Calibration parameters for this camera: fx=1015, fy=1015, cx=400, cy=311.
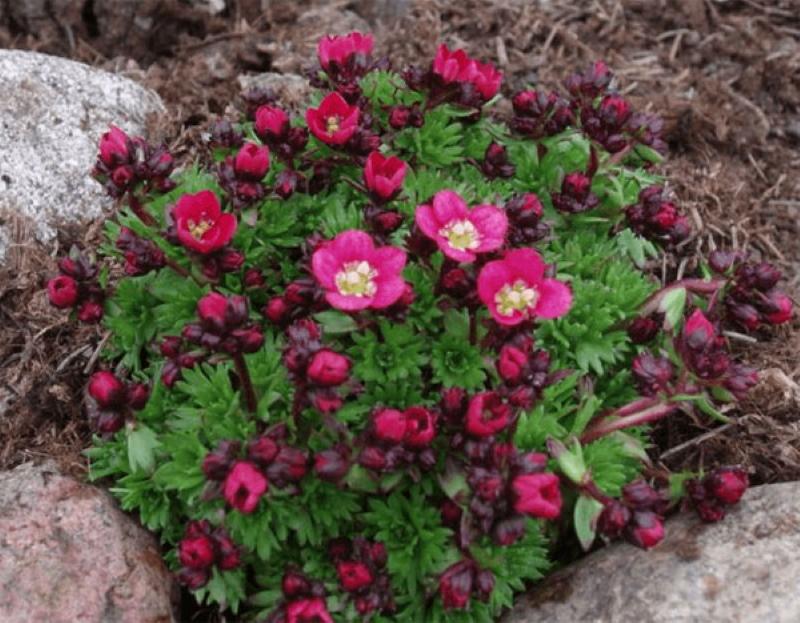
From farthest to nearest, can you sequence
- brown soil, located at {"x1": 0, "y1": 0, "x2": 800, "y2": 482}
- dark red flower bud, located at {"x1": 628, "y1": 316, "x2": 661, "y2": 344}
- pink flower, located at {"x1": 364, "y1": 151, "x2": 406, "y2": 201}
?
brown soil, located at {"x1": 0, "y1": 0, "x2": 800, "y2": 482} → dark red flower bud, located at {"x1": 628, "y1": 316, "x2": 661, "y2": 344} → pink flower, located at {"x1": 364, "y1": 151, "x2": 406, "y2": 201}

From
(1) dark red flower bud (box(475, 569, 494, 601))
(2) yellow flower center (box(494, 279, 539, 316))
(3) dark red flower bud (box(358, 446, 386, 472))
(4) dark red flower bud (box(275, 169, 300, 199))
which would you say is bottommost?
(1) dark red flower bud (box(475, 569, 494, 601))

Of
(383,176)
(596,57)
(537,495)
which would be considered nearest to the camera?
(537,495)

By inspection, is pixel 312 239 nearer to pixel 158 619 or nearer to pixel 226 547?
pixel 226 547

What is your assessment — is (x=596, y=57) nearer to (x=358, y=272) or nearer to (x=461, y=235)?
(x=461, y=235)

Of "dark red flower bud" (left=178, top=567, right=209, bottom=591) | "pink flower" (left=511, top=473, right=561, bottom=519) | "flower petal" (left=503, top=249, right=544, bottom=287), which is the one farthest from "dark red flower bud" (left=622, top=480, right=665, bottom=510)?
"dark red flower bud" (left=178, top=567, right=209, bottom=591)

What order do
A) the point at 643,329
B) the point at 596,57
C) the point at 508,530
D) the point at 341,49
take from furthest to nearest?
the point at 596,57, the point at 341,49, the point at 643,329, the point at 508,530

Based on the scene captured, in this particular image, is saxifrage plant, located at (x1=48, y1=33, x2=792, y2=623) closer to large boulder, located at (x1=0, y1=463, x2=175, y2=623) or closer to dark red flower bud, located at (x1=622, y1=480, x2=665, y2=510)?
dark red flower bud, located at (x1=622, y1=480, x2=665, y2=510)

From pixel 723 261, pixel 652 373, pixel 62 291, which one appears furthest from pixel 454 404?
pixel 62 291
